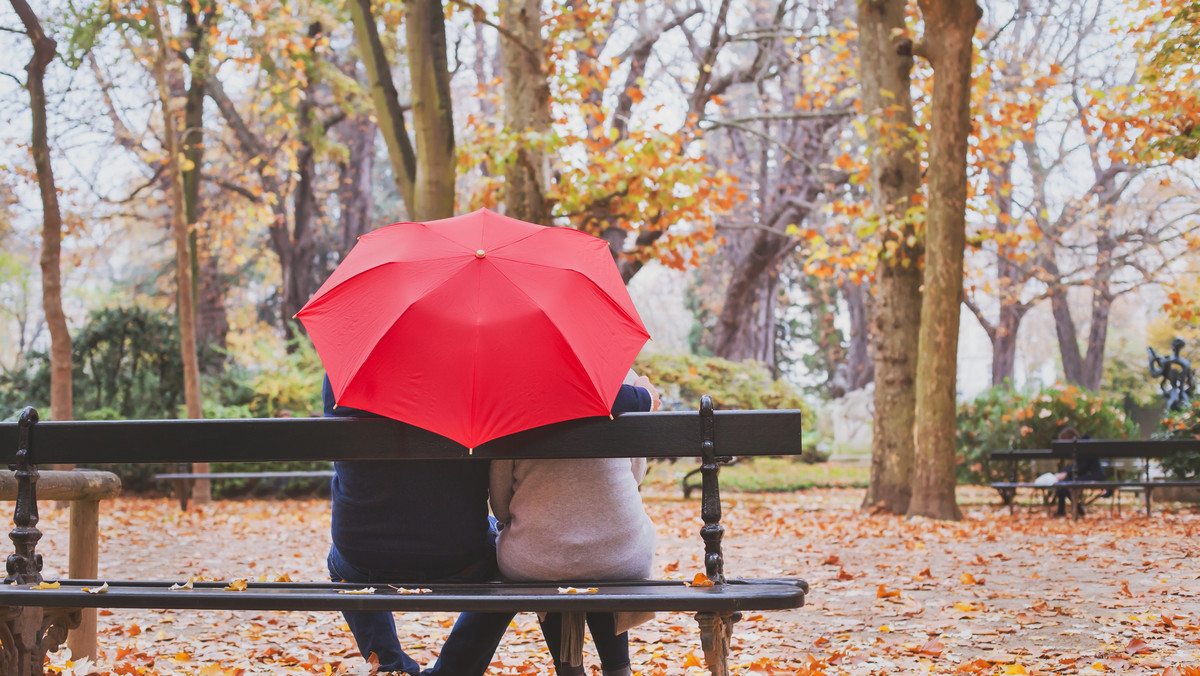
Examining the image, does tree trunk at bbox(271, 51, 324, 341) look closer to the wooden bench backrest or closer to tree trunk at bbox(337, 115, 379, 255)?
tree trunk at bbox(337, 115, 379, 255)

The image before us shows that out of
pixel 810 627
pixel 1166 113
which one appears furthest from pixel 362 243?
pixel 1166 113

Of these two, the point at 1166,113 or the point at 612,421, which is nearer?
the point at 612,421

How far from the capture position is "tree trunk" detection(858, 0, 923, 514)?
1097 cm

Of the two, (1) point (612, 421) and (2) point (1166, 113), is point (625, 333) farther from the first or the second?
(2) point (1166, 113)

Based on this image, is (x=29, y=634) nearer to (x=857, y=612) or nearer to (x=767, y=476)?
(x=857, y=612)

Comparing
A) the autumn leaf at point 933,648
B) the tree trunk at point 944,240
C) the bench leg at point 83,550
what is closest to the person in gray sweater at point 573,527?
the autumn leaf at point 933,648

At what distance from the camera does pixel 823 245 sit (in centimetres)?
1217

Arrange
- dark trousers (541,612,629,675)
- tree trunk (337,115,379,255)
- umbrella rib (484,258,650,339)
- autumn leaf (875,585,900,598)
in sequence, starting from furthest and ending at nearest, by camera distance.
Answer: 1. tree trunk (337,115,379,255)
2. autumn leaf (875,585,900,598)
3. dark trousers (541,612,629,675)
4. umbrella rib (484,258,650,339)

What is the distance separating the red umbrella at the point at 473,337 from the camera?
2.74 meters

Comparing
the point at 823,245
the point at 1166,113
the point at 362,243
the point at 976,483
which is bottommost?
the point at 976,483

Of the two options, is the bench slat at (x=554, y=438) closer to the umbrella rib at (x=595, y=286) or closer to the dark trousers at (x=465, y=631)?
the umbrella rib at (x=595, y=286)

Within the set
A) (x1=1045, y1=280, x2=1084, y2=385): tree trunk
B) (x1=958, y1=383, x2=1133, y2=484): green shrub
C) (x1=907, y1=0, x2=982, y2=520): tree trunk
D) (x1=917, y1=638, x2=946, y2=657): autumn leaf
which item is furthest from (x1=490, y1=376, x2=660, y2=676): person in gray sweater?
(x1=1045, y1=280, x2=1084, y2=385): tree trunk

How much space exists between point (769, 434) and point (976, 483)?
13.5 meters

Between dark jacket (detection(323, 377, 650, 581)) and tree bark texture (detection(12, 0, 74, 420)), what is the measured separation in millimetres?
9208
